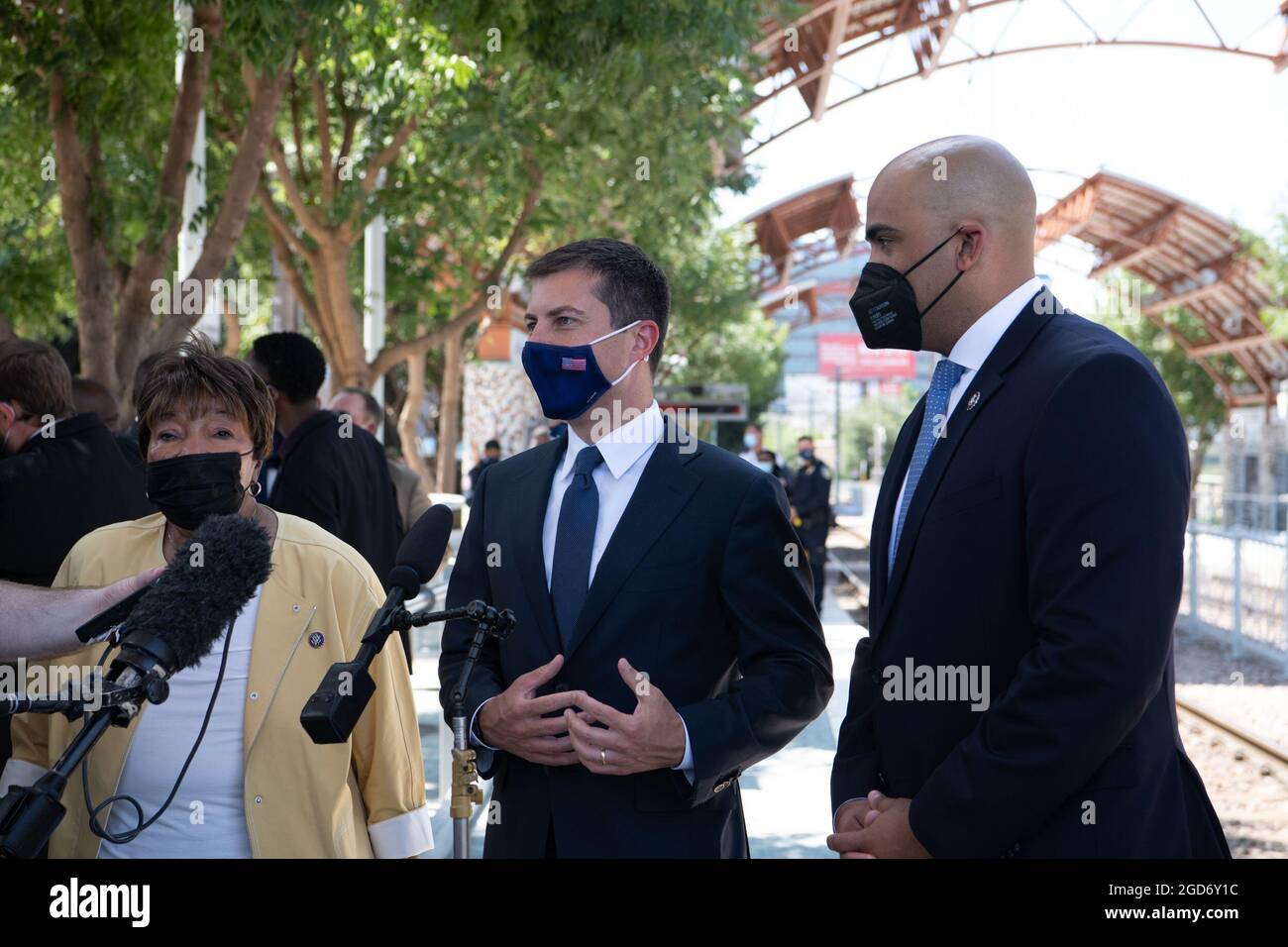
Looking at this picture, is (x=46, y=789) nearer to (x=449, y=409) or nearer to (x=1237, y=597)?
(x=1237, y=597)

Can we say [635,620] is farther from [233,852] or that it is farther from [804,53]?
[804,53]

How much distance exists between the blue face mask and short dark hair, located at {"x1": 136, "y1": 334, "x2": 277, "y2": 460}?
0.63m

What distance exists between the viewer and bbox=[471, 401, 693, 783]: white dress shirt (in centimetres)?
320

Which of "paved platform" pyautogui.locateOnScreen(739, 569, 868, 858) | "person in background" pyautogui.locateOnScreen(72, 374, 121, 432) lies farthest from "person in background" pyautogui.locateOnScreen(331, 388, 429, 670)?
"paved platform" pyautogui.locateOnScreen(739, 569, 868, 858)

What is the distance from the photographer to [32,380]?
4730 mm

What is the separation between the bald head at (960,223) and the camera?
9.02ft

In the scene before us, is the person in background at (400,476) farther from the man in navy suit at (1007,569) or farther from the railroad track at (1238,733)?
the railroad track at (1238,733)

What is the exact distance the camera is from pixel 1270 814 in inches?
340

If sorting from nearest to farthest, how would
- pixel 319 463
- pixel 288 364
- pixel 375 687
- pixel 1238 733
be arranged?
pixel 375 687
pixel 319 463
pixel 288 364
pixel 1238 733

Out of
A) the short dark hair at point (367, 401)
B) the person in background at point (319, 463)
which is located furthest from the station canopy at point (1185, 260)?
the person in background at point (319, 463)

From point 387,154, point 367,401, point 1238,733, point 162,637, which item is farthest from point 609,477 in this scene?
point 387,154

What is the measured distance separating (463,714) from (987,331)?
1266 millimetres

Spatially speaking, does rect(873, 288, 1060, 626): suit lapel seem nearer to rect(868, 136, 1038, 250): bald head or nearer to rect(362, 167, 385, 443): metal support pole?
rect(868, 136, 1038, 250): bald head
